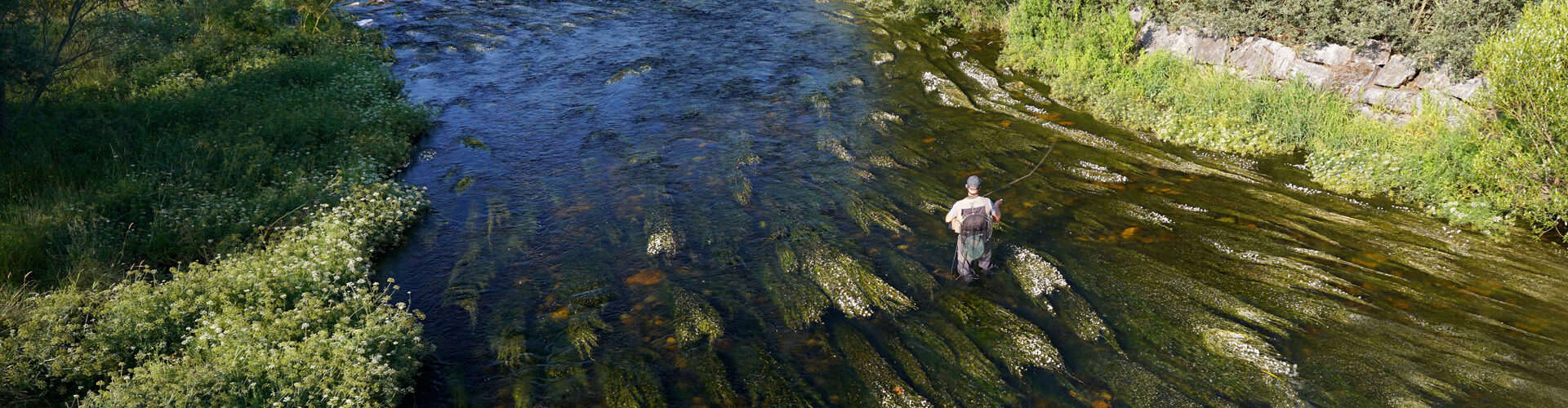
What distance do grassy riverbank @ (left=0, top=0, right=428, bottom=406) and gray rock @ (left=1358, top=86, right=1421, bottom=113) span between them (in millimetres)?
18379

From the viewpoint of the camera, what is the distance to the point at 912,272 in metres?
12.1

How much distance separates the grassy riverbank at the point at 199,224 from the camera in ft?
28.0

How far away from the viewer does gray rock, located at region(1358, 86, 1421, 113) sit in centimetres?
1516

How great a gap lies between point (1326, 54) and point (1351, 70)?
0.65 meters

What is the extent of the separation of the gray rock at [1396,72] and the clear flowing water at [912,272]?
2395mm

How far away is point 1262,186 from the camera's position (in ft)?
49.1

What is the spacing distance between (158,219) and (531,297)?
6015 mm

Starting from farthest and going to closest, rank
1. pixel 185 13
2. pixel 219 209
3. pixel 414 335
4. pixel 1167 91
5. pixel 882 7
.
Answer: pixel 882 7
pixel 185 13
pixel 1167 91
pixel 219 209
pixel 414 335

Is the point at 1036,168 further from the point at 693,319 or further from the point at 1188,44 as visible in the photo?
the point at 693,319

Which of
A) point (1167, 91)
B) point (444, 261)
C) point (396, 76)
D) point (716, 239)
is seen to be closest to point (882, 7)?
point (1167, 91)

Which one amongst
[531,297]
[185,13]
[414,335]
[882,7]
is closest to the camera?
[414,335]

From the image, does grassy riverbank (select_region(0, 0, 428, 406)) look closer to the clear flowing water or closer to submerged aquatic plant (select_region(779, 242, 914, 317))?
the clear flowing water

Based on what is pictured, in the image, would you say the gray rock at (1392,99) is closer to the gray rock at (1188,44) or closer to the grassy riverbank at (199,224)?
the gray rock at (1188,44)

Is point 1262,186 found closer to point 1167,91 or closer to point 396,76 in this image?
point 1167,91
